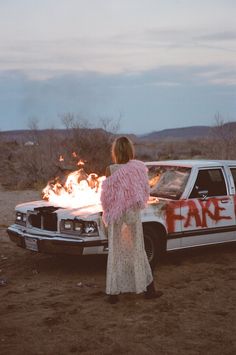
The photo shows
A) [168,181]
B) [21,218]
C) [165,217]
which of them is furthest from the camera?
[168,181]

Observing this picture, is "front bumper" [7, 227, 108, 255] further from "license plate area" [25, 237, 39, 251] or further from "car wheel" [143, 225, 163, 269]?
"car wheel" [143, 225, 163, 269]

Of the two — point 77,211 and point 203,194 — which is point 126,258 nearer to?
point 77,211

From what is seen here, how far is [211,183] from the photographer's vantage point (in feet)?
28.0

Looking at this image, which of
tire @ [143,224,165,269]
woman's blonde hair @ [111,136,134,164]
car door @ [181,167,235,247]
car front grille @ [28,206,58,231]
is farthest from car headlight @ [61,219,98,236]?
car door @ [181,167,235,247]

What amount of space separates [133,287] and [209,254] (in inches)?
112

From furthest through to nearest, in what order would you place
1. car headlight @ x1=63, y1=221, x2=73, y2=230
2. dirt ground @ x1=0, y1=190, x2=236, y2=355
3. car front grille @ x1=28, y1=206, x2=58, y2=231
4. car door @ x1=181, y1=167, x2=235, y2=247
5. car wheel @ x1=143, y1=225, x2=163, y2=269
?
1. car door @ x1=181, y1=167, x2=235, y2=247
2. car wheel @ x1=143, y1=225, x2=163, y2=269
3. car front grille @ x1=28, y1=206, x2=58, y2=231
4. car headlight @ x1=63, y1=221, x2=73, y2=230
5. dirt ground @ x1=0, y1=190, x2=236, y2=355

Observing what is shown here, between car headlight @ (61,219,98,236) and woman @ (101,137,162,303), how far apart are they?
922mm

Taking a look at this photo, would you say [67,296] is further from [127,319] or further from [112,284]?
[127,319]

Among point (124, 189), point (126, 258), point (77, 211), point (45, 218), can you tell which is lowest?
point (126, 258)

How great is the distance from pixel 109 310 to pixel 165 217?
202cm

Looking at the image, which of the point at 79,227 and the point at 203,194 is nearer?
the point at 79,227

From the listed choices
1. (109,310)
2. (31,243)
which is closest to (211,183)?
(31,243)

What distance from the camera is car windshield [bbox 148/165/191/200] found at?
26.9 ft

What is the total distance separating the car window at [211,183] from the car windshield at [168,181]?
0.70 ft
